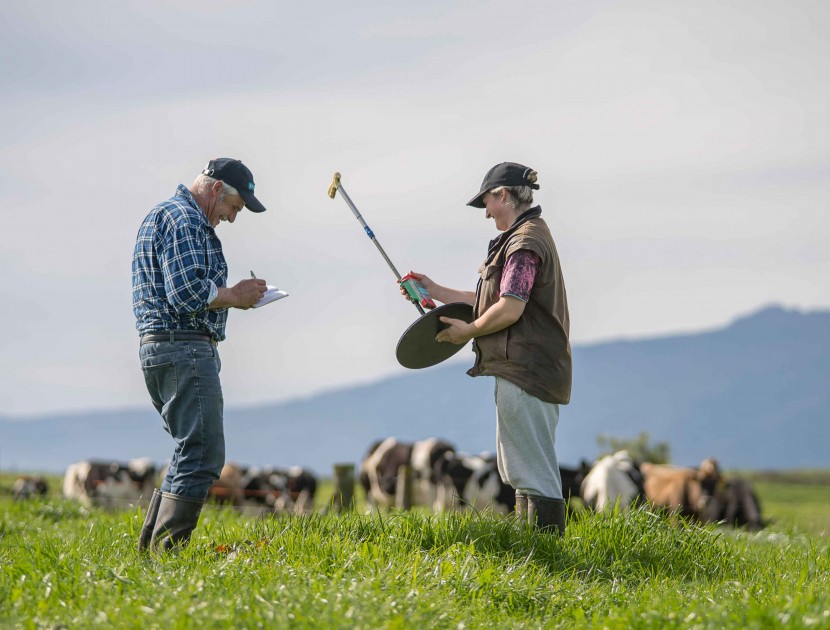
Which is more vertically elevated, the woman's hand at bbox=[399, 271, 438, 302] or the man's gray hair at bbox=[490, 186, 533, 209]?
the man's gray hair at bbox=[490, 186, 533, 209]

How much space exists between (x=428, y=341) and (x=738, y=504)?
14873 millimetres

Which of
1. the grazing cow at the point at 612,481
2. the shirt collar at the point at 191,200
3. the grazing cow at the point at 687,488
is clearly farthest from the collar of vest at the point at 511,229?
the grazing cow at the point at 687,488

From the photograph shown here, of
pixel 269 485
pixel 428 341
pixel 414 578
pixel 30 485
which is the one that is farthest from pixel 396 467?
pixel 414 578

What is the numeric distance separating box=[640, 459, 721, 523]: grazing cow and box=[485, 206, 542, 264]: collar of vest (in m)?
12.8

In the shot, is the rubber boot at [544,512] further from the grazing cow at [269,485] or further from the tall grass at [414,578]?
the grazing cow at [269,485]

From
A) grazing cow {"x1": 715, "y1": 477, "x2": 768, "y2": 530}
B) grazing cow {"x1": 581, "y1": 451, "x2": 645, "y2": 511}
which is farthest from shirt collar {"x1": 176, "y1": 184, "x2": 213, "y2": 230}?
grazing cow {"x1": 715, "y1": 477, "x2": 768, "y2": 530}

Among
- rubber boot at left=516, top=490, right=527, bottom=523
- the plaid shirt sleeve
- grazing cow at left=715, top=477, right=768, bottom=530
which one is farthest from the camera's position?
grazing cow at left=715, top=477, right=768, bottom=530

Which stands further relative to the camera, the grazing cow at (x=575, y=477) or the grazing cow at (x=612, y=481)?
the grazing cow at (x=575, y=477)

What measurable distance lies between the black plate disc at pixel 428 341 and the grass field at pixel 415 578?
1101 mm

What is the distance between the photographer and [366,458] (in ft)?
79.0

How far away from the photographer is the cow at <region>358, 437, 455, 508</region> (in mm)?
21297

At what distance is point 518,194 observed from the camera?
22.5 feet

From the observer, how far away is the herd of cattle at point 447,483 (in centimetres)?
1783

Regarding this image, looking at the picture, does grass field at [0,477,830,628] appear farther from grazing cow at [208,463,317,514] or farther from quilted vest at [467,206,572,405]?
grazing cow at [208,463,317,514]
